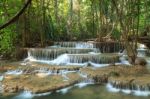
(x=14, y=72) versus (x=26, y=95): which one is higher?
(x=14, y=72)

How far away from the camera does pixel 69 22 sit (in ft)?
85.7

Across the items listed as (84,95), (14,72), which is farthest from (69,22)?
(84,95)

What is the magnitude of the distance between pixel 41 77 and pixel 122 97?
3.73 meters

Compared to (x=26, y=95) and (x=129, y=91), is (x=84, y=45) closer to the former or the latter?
(x=129, y=91)

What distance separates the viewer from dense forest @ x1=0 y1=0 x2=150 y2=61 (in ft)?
46.1

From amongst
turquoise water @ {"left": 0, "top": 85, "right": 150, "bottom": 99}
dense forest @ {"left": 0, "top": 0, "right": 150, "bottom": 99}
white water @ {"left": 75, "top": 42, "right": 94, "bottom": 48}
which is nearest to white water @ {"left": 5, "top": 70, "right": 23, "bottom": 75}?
dense forest @ {"left": 0, "top": 0, "right": 150, "bottom": 99}

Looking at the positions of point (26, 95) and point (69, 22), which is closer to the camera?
point (26, 95)

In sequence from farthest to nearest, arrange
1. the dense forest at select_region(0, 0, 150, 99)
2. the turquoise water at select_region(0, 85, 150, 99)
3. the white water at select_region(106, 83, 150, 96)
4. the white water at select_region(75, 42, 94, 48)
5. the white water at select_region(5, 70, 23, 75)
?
1. the white water at select_region(75, 42, 94, 48)
2. the white water at select_region(5, 70, 23, 75)
3. the dense forest at select_region(0, 0, 150, 99)
4. the white water at select_region(106, 83, 150, 96)
5. the turquoise water at select_region(0, 85, 150, 99)

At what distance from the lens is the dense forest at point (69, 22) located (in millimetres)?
14064

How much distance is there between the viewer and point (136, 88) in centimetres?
988

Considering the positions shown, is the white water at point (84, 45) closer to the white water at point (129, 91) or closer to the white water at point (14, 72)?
the white water at point (14, 72)

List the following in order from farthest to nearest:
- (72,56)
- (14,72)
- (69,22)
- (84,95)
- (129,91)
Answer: (69,22) → (72,56) → (14,72) → (129,91) → (84,95)

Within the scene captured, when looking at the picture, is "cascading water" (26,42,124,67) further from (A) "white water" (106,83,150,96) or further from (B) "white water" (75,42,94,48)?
(A) "white water" (106,83,150,96)

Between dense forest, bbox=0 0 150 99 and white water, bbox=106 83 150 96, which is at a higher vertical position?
dense forest, bbox=0 0 150 99
